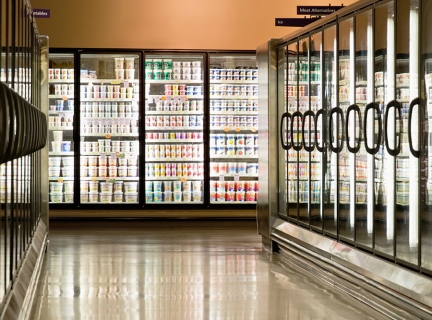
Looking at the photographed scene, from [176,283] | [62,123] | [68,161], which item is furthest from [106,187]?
[176,283]

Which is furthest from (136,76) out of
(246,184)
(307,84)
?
(307,84)

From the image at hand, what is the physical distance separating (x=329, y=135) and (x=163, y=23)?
15.0 feet

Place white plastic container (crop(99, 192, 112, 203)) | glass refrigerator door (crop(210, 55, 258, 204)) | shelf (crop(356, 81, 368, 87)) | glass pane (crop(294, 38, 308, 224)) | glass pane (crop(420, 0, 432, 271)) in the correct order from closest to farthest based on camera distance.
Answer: glass pane (crop(420, 0, 432, 271)) → shelf (crop(356, 81, 368, 87)) → glass pane (crop(294, 38, 308, 224)) → white plastic container (crop(99, 192, 112, 203)) → glass refrigerator door (crop(210, 55, 258, 204))

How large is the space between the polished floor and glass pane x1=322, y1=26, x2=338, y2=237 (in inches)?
21.1

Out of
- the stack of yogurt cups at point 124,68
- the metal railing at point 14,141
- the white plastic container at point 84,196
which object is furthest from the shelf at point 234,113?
the metal railing at point 14,141

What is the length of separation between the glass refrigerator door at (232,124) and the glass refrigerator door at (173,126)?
7.5 inches

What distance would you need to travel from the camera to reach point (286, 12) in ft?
35.0

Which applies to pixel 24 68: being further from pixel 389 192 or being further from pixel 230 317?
pixel 389 192

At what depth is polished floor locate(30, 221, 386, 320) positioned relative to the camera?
206 inches

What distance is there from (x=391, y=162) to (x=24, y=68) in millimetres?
2508

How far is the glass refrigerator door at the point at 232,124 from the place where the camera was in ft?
35.1

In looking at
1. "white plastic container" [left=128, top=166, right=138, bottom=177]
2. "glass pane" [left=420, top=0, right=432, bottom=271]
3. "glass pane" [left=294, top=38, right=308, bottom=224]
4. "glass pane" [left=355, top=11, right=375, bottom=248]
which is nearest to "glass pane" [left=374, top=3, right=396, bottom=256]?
"glass pane" [left=355, top=11, right=375, bottom=248]

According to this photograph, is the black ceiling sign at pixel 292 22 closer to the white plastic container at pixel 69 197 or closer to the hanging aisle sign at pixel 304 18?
the hanging aisle sign at pixel 304 18

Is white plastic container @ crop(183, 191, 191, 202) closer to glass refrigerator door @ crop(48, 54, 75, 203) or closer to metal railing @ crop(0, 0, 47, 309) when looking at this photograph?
glass refrigerator door @ crop(48, 54, 75, 203)
